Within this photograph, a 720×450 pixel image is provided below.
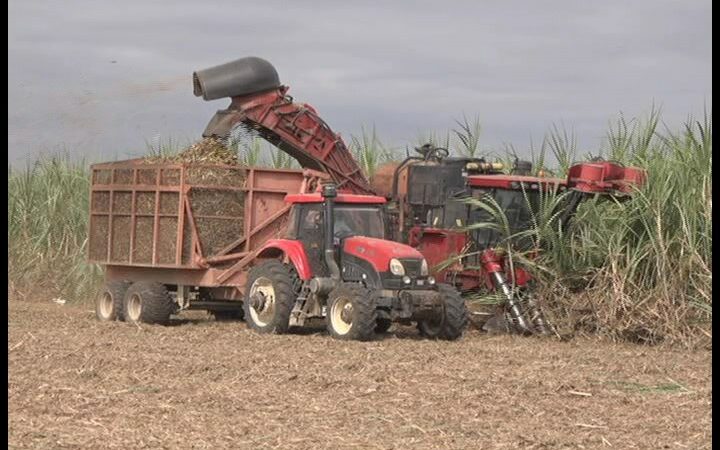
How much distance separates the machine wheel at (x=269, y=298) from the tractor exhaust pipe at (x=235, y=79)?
8.06 feet

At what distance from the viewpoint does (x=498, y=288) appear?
542 inches

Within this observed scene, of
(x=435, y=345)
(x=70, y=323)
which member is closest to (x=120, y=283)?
(x=70, y=323)

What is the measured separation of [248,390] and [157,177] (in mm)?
5675

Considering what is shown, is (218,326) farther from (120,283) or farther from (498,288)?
(498,288)

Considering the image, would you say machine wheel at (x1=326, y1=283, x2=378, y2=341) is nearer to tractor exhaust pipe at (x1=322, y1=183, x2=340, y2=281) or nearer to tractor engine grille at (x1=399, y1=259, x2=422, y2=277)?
tractor exhaust pipe at (x1=322, y1=183, x2=340, y2=281)

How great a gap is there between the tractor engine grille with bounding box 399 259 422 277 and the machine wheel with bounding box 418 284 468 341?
1.09 feet

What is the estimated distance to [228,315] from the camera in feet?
52.6

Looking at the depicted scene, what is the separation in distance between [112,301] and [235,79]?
9.69 ft

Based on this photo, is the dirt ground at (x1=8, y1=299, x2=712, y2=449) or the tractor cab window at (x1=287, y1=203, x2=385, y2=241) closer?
the dirt ground at (x1=8, y1=299, x2=712, y2=449)

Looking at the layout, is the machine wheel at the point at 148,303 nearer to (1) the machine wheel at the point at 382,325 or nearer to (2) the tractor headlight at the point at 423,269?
(1) the machine wheel at the point at 382,325

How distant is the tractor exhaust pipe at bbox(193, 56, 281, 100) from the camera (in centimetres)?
1516

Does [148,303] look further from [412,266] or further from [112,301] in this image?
[412,266]

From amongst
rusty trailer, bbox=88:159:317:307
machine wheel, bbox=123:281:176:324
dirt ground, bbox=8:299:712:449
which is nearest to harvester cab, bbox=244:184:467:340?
dirt ground, bbox=8:299:712:449

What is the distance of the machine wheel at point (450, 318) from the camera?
1300 cm
